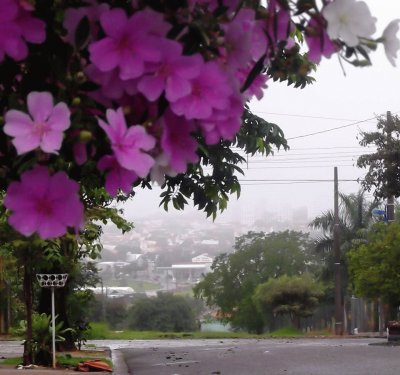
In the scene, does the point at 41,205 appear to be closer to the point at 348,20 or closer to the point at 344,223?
the point at 348,20

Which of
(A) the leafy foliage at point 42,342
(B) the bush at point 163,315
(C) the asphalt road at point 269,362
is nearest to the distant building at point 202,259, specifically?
(B) the bush at point 163,315

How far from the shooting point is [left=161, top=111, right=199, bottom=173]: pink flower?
4.06 ft

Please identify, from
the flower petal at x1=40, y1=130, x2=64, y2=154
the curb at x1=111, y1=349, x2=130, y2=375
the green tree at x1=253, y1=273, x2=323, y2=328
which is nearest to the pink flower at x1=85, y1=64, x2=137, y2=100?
the flower petal at x1=40, y1=130, x2=64, y2=154

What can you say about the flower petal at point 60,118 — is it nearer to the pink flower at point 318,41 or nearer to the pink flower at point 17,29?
the pink flower at point 17,29

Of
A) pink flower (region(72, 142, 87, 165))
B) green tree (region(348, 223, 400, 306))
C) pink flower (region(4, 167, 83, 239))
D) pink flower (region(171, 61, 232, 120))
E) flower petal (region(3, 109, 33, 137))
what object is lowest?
pink flower (region(4, 167, 83, 239))

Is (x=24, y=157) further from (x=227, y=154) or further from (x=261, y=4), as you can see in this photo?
(x=227, y=154)

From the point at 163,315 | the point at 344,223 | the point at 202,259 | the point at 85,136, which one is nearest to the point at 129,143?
the point at 85,136

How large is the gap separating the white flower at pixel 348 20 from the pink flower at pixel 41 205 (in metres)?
0.47

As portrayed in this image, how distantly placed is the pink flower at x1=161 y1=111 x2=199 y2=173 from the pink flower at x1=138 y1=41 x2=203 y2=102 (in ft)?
0.21

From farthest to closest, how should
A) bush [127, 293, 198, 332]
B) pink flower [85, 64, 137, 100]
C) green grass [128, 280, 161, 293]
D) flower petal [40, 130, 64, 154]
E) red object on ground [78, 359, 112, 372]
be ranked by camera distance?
green grass [128, 280, 161, 293], bush [127, 293, 198, 332], red object on ground [78, 359, 112, 372], pink flower [85, 64, 137, 100], flower petal [40, 130, 64, 154]

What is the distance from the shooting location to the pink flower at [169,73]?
1180 millimetres

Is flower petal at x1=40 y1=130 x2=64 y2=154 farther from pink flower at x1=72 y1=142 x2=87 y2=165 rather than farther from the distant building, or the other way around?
the distant building

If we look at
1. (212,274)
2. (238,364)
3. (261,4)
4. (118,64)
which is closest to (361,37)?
(261,4)

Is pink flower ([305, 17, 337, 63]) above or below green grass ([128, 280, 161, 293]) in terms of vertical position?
below
